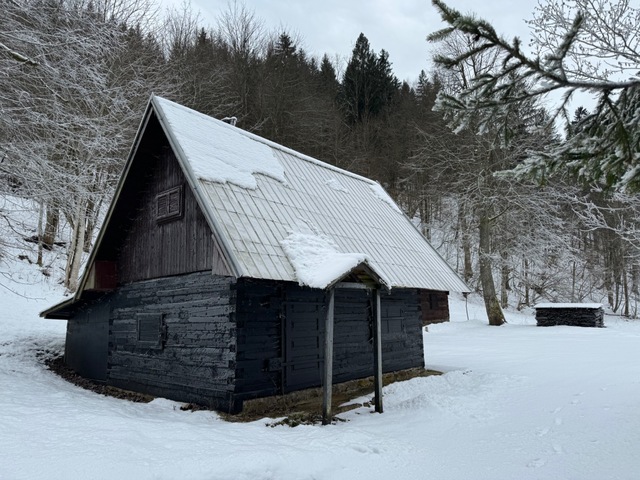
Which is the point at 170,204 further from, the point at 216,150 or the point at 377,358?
the point at 377,358

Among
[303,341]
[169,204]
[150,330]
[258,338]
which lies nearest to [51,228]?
[150,330]

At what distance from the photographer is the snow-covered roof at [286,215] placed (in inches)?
320

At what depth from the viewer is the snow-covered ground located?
546 cm

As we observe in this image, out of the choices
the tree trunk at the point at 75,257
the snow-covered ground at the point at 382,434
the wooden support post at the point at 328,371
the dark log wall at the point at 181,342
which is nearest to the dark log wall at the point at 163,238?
the dark log wall at the point at 181,342

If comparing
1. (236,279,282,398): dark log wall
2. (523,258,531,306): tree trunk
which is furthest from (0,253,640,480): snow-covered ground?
(523,258,531,306): tree trunk

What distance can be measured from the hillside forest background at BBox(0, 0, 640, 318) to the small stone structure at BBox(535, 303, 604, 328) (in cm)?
252

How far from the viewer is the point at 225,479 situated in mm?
5168

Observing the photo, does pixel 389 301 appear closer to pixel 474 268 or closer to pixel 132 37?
pixel 132 37

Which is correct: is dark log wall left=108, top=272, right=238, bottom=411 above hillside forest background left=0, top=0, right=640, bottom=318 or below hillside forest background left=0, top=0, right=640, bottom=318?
below

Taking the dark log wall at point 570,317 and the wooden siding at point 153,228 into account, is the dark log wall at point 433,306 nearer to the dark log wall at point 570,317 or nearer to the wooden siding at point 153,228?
the wooden siding at point 153,228

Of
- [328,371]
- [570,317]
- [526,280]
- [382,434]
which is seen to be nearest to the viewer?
[382,434]

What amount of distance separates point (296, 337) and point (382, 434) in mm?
2831

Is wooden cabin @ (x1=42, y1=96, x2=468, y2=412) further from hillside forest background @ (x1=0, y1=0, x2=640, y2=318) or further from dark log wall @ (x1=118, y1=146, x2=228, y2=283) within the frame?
hillside forest background @ (x1=0, y1=0, x2=640, y2=318)

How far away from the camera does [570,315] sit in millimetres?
23250
